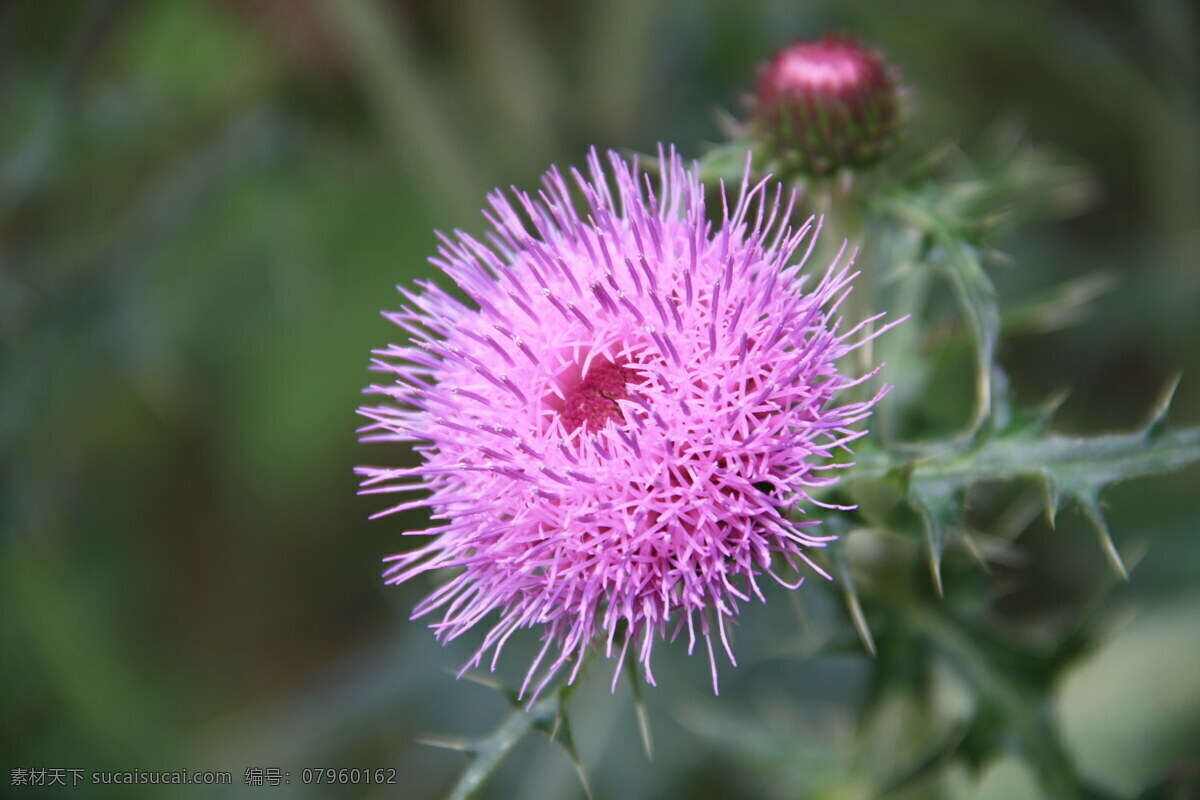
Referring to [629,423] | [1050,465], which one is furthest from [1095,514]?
[629,423]

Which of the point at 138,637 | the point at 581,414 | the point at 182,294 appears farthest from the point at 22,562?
the point at 581,414

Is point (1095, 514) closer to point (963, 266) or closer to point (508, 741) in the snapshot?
point (963, 266)

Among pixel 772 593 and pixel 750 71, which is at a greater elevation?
pixel 750 71

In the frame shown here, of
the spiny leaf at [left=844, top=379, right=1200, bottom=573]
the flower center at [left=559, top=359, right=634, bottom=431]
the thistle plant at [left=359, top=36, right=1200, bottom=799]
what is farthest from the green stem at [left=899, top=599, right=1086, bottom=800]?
the flower center at [left=559, top=359, right=634, bottom=431]

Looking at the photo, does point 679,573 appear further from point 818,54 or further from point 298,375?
point 298,375

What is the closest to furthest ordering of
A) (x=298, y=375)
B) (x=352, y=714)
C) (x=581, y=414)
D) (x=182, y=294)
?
1. (x=581, y=414)
2. (x=352, y=714)
3. (x=182, y=294)
4. (x=298, y=375)

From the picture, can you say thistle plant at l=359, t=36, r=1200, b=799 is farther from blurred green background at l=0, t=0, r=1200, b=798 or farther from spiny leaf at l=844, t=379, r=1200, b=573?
blurred green background at l=0, t=0, r=1200, b=798
